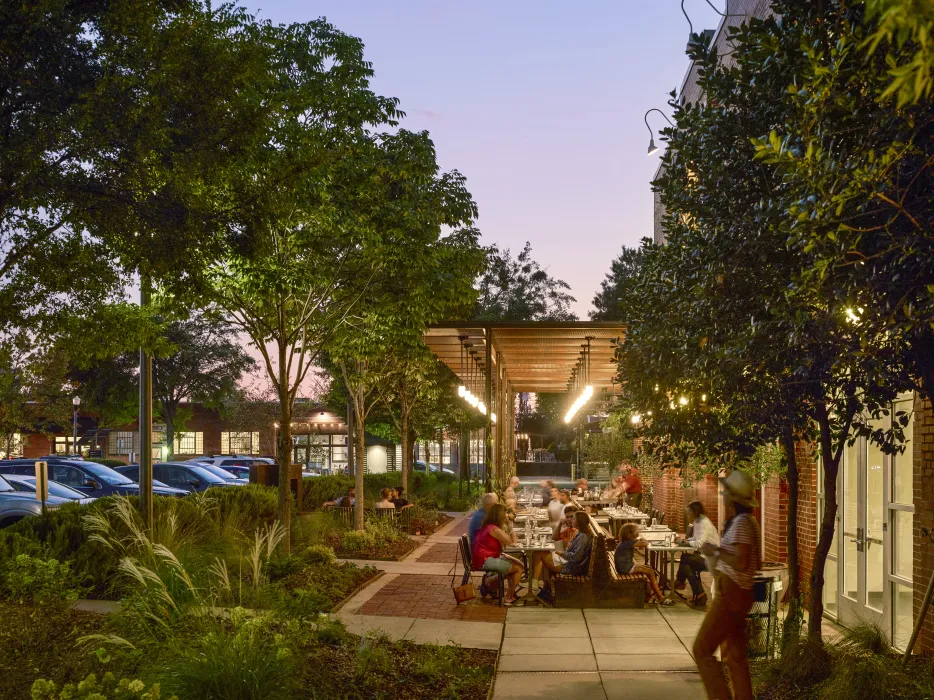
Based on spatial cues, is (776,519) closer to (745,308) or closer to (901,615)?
(901,615)

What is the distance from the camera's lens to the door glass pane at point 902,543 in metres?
8.76

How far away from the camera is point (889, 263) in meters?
4.78

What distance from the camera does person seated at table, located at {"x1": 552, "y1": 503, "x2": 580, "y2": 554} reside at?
14.0m

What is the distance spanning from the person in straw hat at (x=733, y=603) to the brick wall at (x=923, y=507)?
215cm

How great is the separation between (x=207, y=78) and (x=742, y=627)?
681 cm

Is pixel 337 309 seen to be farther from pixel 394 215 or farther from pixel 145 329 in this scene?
pixel 145 329

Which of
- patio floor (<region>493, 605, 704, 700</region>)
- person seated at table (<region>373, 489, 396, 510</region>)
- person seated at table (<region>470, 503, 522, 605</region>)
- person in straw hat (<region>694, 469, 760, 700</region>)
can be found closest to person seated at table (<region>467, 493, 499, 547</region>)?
person seated at table (<region>470, 503, 522, 605</region>)

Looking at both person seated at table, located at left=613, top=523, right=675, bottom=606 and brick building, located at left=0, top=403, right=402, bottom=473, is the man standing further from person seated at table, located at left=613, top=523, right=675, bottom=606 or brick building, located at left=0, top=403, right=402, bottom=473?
brick building, located at left=0, top=403, right=402, bottom=473

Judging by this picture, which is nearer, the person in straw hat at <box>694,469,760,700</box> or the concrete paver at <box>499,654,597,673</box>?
the person in straw hat at <box>694,469,760,700</box>

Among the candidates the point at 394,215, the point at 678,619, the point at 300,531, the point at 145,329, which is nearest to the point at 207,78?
the point at 145,329

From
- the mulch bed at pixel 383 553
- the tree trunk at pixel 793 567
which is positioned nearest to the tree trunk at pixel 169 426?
the mulch bed at pixel 383 553

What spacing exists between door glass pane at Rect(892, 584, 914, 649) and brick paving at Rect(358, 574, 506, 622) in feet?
14.1

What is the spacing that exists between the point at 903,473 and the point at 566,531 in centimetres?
616

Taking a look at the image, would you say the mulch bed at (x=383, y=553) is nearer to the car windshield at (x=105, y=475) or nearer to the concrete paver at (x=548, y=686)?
the concrete paver at (x=548, y=686)
